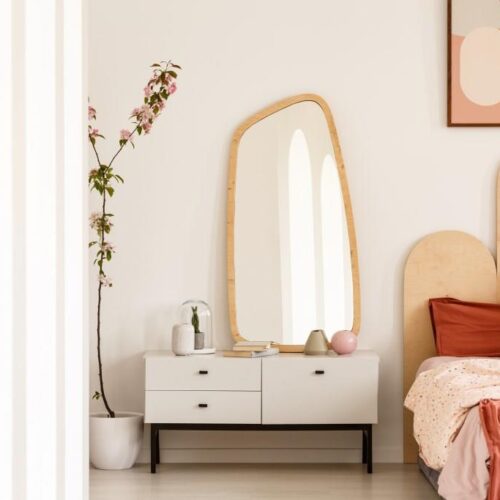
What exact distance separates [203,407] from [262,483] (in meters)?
0.42

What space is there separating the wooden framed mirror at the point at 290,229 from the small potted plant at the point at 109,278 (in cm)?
46

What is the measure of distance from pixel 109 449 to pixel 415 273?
65.8 inches

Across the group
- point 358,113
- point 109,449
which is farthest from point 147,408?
point 358,113

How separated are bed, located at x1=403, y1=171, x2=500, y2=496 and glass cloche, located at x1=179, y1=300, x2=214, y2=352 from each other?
3.12 ft

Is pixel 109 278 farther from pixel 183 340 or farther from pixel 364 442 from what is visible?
pixel 364 442

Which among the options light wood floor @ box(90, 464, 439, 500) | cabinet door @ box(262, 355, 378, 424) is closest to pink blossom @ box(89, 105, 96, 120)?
cabinet door @ box(262, 355, 378, 424)

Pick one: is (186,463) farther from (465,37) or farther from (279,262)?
(465,37)

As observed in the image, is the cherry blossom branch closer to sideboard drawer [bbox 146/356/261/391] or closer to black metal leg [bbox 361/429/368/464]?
sideboard drawer [bbox 146/356/261/391]

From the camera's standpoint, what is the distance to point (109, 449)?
163 inches

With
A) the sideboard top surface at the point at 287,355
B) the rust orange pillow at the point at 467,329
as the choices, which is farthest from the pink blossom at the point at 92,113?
the rust orange pillow at the point at 467,329

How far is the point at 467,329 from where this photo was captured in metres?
4.25

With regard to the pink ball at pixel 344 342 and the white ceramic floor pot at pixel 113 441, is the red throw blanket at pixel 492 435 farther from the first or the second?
the white ceramic floor pot at pixel 113 441

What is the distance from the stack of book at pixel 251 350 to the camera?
4070mm

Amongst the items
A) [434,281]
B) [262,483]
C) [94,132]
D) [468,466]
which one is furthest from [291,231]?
[468,466]
